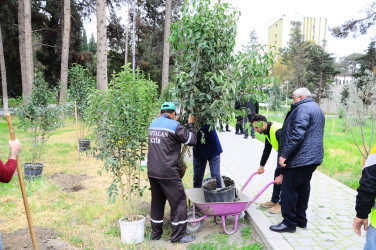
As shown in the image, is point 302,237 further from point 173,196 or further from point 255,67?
point 255,67

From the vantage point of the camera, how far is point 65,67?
18609 mm

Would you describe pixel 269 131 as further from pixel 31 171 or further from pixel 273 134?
pixel 31 171

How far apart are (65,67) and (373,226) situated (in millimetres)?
19105

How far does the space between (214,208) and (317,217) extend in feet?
5.95

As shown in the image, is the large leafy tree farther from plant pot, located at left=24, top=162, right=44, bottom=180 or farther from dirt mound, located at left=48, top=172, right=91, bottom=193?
plant pot, located at left=24, top=162, right=44, bottom=180

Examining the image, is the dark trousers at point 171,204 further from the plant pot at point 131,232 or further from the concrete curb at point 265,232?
the concrete curb at point 265,232

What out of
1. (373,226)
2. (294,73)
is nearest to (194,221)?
(373,226)

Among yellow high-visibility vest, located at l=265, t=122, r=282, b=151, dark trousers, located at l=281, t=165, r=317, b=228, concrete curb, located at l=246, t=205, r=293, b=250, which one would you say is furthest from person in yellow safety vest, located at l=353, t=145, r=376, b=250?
yellow high-visibility vest, located at l=265, t=122, r=282, b=151

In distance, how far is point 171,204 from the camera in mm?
4137

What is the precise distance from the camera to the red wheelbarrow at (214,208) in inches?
160

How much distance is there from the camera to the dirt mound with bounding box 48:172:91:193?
Result: 6.70 m

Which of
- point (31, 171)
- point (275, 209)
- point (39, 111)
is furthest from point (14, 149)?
point (39, 111)

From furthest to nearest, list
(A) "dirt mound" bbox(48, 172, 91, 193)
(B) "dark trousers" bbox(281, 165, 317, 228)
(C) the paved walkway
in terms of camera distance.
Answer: (A) "dirt mound" bbox(48, 172, 91, 193), (B) "dark trousers" bbox(281, 165, 317, 228), (C) the paved walkway

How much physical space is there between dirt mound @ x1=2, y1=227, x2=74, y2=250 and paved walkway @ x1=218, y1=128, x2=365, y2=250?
270cm
